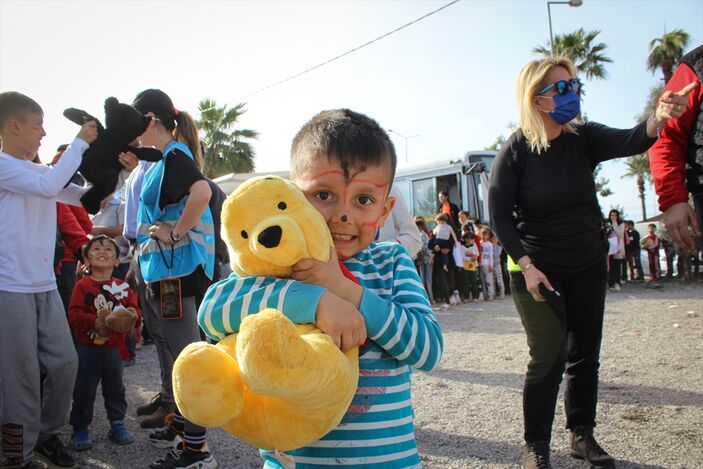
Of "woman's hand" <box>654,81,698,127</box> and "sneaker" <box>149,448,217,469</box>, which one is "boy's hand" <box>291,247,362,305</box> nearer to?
"woman's hand" <box>654,81,698,127</box>

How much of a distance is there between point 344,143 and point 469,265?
1039 centimetres

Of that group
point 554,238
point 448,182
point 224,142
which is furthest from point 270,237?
point 224,142

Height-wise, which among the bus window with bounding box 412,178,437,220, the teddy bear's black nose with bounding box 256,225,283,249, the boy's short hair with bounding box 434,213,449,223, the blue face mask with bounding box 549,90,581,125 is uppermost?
the bus window with bounding box 412,178,437,220

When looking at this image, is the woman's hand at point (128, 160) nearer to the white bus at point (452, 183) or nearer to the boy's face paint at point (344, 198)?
the boy's face paint at point (344, 198)

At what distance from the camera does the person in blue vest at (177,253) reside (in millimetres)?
2982

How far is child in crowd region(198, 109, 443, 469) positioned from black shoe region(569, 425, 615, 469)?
1914 mm

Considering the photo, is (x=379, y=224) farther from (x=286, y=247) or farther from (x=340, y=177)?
(x=286, y=247)

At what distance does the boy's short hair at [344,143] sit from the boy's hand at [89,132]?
2045mm

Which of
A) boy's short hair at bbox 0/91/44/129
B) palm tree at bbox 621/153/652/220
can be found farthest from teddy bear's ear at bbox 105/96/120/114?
palm tree at bbox 621/153/652/220

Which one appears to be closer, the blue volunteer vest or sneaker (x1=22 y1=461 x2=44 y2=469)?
sneaker (x1=22 y1=461 x2=44 y2=469)

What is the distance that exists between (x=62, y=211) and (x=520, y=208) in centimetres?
356

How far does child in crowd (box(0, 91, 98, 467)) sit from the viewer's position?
2877 millimetres

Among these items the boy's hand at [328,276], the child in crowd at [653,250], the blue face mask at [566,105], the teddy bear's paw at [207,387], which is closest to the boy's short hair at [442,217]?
the child in crowd at [653,250]

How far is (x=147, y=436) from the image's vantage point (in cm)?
372
